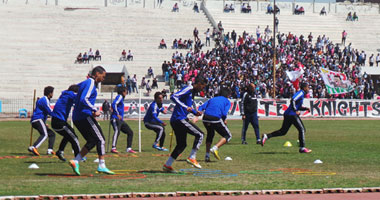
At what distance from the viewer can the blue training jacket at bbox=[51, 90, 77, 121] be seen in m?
15.8

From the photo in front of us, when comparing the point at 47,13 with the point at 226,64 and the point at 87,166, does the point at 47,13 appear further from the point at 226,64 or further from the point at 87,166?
the point at 87,166

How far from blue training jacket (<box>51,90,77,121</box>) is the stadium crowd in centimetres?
3214

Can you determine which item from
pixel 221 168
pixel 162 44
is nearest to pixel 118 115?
pixel 221 168

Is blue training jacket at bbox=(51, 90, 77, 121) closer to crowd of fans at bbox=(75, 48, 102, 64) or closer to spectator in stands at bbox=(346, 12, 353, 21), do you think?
crowd of fans at bbox=(75, 48, 102, 64)

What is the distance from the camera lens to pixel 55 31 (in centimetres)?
6278

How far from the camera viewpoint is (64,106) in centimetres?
1596

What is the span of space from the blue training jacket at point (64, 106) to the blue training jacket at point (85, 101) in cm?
249

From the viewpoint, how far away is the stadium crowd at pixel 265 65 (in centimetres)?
5091

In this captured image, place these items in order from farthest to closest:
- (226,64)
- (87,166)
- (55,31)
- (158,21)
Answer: (158,21) → (55,31) → (226,64) → (87,166)

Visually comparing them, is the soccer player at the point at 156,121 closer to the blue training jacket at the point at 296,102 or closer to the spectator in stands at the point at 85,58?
the blue training jacket at the point at 296,102

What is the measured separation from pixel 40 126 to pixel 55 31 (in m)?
45.9

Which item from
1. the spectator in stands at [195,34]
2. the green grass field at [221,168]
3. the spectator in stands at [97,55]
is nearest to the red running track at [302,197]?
the green grass field at [221,168]

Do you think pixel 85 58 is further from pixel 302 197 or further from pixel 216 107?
pixel 302 197

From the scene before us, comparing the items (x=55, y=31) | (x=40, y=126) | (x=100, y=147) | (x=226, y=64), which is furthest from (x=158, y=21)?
(x=100, y=147)
